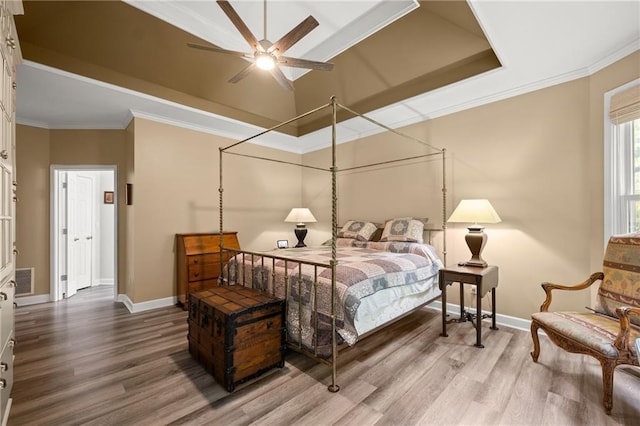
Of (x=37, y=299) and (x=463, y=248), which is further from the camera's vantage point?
(x=37, y=299)

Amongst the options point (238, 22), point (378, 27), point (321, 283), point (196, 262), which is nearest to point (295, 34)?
point (238, 22)

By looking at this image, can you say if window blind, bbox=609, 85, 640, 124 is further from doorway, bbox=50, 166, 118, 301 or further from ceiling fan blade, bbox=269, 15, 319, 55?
doorway, bbox=50, 166, 118, 301

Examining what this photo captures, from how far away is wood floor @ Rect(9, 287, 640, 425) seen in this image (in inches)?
69.6

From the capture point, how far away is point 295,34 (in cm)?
222

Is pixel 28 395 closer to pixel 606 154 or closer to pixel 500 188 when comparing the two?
pixel 500 188

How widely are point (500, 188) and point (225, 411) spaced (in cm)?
347

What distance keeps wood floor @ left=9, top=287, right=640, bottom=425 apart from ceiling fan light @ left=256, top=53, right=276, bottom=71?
2.56 meters

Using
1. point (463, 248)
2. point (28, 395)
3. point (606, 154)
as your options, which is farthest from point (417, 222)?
point (28, 395)

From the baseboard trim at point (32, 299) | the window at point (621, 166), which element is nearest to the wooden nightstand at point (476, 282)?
the window at point (621, 166)

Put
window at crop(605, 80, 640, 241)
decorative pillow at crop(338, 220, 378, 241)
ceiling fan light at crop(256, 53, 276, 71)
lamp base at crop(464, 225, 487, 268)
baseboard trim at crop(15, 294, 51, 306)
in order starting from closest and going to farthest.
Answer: ceiling fan light at crop(256, 53, 276, 71)
window at crop(605, 80, 640, 241)
lamp base at crop(464, 225, 487, 268)
baseboard trim at crop(15, 294, 51, 306)
decorative pillow at crop(338, 220, 378, 241)

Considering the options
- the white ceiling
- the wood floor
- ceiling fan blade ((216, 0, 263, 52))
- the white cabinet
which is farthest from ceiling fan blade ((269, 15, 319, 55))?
the wood floor

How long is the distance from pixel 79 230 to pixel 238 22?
4.84 metres

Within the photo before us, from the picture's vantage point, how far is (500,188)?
3.31m

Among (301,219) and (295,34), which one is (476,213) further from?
(301,219)
